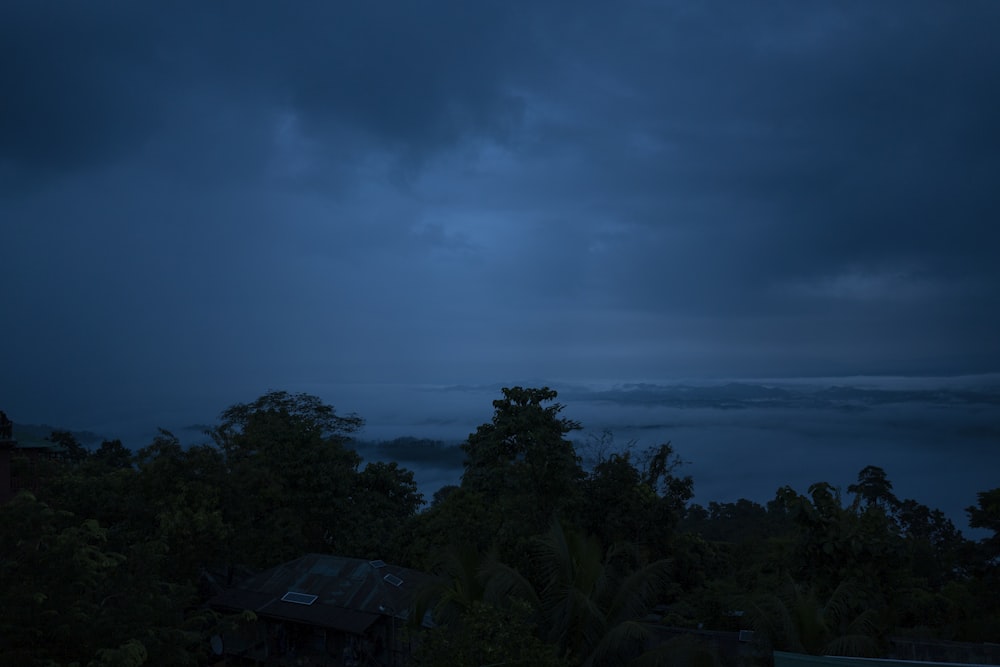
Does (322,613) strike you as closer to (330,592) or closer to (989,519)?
(330,592)

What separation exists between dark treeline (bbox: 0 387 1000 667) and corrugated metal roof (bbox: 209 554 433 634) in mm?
1243

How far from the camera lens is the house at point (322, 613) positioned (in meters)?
14.7

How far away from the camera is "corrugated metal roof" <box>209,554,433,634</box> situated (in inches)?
573

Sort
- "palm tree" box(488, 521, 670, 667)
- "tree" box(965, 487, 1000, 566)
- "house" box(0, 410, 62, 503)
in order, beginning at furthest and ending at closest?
"house" box(0, 410, 62, 503)
"tree" box(965, 487, 1000, 566)
"palm tree" box(488, 521, 670, 667)

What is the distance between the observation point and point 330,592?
15414 millimetres

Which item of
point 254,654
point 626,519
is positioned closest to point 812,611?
point 626,519

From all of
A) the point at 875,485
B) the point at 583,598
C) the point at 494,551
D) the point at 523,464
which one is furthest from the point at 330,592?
the point at 875,485

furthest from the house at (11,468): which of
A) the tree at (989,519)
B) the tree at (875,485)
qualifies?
the tree at (875,485)

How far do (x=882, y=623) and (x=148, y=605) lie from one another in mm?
10845

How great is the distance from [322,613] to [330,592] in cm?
64

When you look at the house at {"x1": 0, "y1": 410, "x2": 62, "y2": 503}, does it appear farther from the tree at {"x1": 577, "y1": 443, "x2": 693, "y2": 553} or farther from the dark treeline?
the tree at {"x1": 577, "y1": 443, "x2": 693, "y2": 553}

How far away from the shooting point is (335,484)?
2258 cm

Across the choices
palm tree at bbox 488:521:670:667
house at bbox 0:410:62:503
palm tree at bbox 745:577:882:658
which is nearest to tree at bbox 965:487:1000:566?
palm tree at bbox 745:577:882:658

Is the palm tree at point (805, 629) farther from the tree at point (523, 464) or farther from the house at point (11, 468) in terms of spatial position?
the house at point (11, 468)
